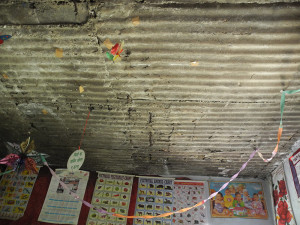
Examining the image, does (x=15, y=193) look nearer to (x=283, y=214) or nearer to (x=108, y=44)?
(x=108, y=44)

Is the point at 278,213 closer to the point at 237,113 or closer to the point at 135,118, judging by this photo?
the point at 237,113

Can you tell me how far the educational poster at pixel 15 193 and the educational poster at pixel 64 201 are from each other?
0.36 m

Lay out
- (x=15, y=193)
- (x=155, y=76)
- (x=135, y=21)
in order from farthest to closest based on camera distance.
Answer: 1. (x=15, y=193)
2. (x=155, y=76)
3. (x=135, y=21)

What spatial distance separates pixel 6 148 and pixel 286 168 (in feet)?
14.4

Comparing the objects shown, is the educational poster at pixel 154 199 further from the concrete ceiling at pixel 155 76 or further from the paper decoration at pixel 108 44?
the paper decoration at pixel 108 44

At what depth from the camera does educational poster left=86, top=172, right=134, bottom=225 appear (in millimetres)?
3443

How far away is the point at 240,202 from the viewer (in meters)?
3.58

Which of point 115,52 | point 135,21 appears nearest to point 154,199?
point 115,52

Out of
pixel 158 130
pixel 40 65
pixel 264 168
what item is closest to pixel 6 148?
pixel 40 65

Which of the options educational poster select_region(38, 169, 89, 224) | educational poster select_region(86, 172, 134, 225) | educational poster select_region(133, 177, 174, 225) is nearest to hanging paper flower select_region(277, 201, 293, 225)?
educational poster select_region(133, 177, 174, 225)

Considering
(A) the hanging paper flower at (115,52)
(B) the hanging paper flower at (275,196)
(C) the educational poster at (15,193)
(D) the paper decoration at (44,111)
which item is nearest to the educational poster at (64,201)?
(C) the educational poster at (15,193)

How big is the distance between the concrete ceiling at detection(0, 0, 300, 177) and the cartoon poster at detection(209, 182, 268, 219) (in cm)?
77

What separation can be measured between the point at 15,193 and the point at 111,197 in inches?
65.3

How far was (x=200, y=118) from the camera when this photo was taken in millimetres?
2529
